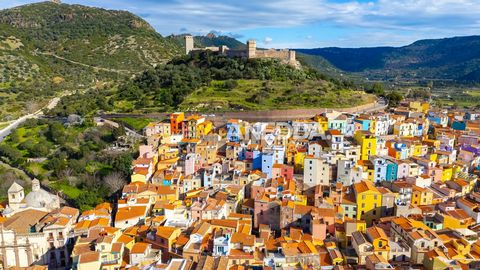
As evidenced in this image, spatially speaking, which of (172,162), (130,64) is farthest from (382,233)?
(130,64)

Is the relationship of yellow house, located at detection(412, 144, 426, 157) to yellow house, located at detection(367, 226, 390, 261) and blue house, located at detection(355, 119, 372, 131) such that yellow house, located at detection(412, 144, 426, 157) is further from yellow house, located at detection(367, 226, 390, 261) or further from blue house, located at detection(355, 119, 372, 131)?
yellow house, located at detection(367, 226, 390, 261)

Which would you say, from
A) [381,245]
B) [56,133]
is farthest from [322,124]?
[56,133]

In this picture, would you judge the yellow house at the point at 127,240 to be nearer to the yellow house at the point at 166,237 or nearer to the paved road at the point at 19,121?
the yellow house at the point at 166,237

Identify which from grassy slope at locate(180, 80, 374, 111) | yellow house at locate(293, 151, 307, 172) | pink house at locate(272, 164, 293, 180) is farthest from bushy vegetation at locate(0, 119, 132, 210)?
yellow house at locate(293, 151, 307, 172)

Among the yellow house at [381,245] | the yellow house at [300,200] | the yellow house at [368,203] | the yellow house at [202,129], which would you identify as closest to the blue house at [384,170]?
the yellow house at [368,203]

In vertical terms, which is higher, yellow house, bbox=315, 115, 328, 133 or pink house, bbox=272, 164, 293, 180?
yellow house, bbox=315, 115, 328, 133

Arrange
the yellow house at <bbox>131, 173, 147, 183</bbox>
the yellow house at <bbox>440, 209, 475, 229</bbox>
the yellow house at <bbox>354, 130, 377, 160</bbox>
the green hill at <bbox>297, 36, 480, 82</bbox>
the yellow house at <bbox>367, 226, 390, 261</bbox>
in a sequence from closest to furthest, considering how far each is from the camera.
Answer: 1. the yellow house at <bbox>367, 226, 390, 261</bbox>
2. the yellow house at <bbox>440, 209, 475, 229</bbox>
3. the yellow house at <bbox>131, 173, 147, 183</bbox>
4. the yellow house at <bbox>354, 130, 377, 160</bbox>
5. the green hill at <bbox>297, 36, 480, 82</bbox>
